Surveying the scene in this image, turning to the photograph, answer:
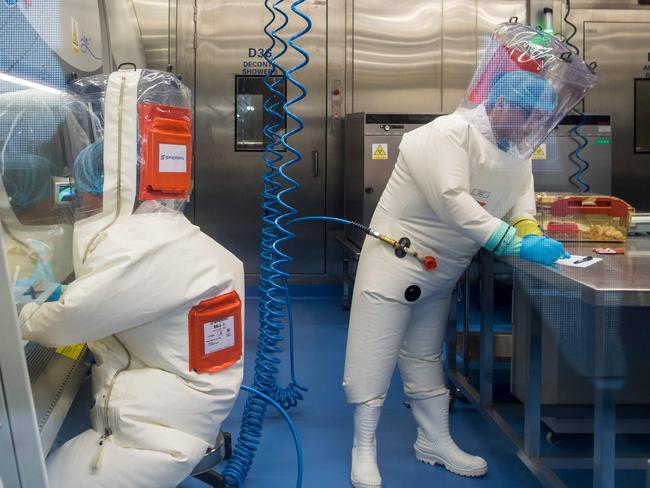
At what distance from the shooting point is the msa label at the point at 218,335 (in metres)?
1.44

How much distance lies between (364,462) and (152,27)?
3.79 meters

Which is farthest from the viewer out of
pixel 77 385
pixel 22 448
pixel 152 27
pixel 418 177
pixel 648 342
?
pixel 152 27

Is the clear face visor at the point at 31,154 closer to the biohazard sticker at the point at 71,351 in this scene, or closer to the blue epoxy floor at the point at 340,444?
the biohazard sticker at the point at 71,351

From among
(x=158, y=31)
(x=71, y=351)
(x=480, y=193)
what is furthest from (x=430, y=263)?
(x=158, y=31)

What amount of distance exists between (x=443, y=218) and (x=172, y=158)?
33.6 inches

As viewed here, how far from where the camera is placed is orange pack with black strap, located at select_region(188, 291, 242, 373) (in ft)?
4.66

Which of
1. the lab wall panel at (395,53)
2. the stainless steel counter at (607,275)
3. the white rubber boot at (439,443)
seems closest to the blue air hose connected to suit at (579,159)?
the lab wall panel at (395,53)

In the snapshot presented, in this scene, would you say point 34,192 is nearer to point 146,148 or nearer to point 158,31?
point 146,148

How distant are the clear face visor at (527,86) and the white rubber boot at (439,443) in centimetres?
Answer: 87

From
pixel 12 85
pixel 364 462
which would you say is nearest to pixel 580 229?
pixel 364 462

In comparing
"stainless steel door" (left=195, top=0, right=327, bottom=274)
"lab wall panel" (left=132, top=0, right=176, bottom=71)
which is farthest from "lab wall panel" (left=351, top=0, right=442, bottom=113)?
"lab wall panel" (left=132, top=0, right=176, bottom=71)

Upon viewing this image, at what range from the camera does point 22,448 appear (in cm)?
106

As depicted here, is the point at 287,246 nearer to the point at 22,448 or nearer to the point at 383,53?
the point at 383,53

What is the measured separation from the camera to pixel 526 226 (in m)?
2.08
